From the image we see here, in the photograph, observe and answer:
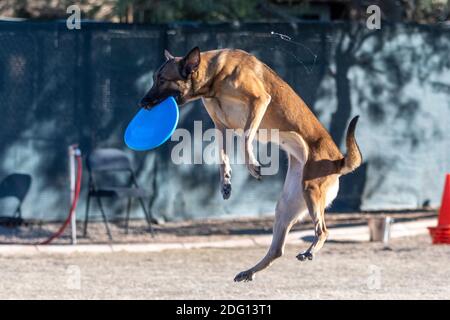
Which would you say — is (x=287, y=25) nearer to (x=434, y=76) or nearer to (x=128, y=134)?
(x=434, y=76)

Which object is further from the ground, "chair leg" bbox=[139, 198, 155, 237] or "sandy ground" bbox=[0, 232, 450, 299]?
"sandy ground" bbox=[0, 232, 450, 299]

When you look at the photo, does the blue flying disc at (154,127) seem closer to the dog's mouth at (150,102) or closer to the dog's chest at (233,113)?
the dog's mouth at (150,102)

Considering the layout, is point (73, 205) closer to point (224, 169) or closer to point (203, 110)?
point (203, 110)

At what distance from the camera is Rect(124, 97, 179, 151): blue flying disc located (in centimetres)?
644

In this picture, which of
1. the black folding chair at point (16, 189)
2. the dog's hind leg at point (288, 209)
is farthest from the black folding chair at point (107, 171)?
the dog's hind leg at point (288, 209)

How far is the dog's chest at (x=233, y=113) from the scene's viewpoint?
6.67 metres

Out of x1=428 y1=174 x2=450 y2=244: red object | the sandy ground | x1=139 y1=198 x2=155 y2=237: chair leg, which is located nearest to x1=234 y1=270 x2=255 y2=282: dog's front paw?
the sandy ground

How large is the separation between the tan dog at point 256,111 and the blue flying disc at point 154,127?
0.09m

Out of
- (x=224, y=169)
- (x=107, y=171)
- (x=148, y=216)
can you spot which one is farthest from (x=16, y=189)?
(x=224, y=169)

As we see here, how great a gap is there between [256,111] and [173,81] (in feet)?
1.74

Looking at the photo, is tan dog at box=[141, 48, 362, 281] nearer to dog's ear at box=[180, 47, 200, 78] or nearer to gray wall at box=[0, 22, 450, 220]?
dog's ear at box=[180, 47, 200, 78]

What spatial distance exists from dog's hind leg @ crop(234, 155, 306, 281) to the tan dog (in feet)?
0.04
